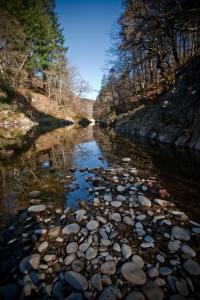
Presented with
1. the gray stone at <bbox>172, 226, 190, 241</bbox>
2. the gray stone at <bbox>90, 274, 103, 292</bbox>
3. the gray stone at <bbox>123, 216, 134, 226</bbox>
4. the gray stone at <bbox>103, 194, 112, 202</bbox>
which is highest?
the gray stone at <bbox>172, 226, 190, 241</bbox>

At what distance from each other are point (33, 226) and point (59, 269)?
2.89 ft

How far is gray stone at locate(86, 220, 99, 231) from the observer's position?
2.38m

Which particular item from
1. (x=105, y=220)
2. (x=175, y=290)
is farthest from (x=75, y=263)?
(x=175, y=290)

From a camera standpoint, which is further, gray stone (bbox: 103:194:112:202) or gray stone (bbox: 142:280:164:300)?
gray stone (bbox: 103:194:112:202)

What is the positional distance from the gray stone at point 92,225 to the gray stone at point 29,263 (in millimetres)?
721

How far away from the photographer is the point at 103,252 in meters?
1.98

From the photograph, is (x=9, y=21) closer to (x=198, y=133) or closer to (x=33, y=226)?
(x=198, y=133)

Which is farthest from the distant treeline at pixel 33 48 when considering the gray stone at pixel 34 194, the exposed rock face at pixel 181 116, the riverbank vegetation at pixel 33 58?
the gray stone at pixel 34 194

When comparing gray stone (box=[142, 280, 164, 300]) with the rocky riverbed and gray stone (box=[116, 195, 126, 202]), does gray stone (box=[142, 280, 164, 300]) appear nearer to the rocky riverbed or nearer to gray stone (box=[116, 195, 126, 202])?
the rocky riverbed

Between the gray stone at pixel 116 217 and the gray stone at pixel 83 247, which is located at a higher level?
the gray stone at pixel 116 217

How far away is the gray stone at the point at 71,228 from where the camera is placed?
2.32m

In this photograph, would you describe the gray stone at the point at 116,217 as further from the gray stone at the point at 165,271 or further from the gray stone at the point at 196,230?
the gray stone at the point at 196,230

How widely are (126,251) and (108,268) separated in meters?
0.31

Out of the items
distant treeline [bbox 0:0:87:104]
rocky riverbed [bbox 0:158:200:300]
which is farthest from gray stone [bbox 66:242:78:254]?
distant treeline [bbox 0:0:87:104]
